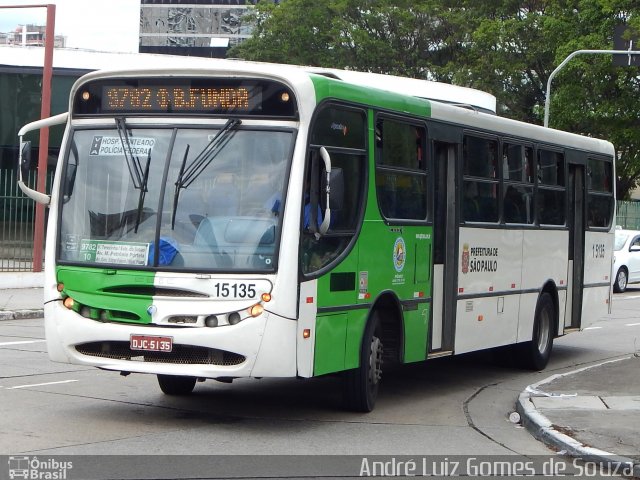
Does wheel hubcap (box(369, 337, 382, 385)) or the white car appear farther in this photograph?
the white car

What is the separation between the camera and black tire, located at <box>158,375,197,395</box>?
37.6 feet

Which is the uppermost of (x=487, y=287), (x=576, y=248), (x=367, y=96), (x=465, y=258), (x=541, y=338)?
(x=367, y=96)

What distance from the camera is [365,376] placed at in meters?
10.7

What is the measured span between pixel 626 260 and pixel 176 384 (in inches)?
923

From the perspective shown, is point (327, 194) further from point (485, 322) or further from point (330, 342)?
point (485, 322)

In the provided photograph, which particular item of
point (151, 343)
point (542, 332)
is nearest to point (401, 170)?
point (151, 343)

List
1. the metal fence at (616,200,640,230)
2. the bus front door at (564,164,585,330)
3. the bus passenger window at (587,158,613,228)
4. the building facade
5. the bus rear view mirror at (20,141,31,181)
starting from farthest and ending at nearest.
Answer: the building facade
the metal fence at (616,200,640,230)
the bus passenger window at (587,158,613,228)
the bus front door at (564,164,585,330)
the bus rear view mirror at (20,141,31,181)

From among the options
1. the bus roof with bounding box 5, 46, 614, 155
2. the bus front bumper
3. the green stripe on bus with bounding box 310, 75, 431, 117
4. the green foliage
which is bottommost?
the bus front bumper

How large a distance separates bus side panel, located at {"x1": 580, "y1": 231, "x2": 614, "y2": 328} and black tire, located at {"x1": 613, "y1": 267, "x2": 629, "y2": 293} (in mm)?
14898

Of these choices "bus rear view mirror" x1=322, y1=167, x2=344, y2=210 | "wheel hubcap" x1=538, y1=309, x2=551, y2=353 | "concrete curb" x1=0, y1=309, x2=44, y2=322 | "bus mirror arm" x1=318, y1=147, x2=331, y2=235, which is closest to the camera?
"bus mirror arm" x1=318, y1=147, x2=331, y2=235

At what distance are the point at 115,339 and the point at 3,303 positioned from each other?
12999mm

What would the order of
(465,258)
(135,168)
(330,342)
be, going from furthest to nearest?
(465,258) < (330,342) < (135,168)

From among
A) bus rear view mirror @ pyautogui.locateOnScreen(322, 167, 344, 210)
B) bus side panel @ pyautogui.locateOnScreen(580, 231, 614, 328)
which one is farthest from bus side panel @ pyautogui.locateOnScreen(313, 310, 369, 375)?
bus side panel @ pyautogui.locateOnScreen(580, 231, 614, 328)

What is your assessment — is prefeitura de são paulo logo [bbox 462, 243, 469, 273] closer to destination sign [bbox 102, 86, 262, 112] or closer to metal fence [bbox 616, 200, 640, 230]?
destination sign [bbox 102, 86, 262, 112]
